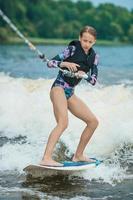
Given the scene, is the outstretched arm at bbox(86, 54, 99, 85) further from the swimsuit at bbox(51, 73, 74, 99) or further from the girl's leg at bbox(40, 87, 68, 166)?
the girl's leg at bbox(40, 87, 68, 166)

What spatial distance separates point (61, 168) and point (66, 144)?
2.10m

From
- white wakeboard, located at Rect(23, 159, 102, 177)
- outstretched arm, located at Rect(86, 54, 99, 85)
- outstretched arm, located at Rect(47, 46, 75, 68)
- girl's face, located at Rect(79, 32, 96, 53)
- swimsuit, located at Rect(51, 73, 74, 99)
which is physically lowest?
white wakeboard, located at Rect(23, 159, 102, 177)

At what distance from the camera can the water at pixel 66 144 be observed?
281 inches

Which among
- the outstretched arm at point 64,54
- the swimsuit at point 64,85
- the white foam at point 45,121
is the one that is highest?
the outstretched arm at point 64,54

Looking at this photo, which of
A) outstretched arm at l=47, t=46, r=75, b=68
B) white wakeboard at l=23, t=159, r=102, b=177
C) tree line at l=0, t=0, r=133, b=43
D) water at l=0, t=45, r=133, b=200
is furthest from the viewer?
tree line at l=0, t=0, r=133, b=43

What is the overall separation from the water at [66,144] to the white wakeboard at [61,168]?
10cm

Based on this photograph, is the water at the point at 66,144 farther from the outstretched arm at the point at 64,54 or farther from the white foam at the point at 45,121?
the outstretched arm at the point at 64,54

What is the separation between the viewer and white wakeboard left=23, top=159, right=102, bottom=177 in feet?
24.6

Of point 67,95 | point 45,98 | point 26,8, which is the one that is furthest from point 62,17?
point 67,95

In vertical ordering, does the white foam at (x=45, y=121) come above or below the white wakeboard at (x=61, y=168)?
above

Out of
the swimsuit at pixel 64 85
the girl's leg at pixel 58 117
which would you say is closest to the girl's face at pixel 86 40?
the swimsuit at pixel 64 85

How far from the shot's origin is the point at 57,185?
7.41 m

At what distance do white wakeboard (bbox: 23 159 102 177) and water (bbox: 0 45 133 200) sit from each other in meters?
0.10

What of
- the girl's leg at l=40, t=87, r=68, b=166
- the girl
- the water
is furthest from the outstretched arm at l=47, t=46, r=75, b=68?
the water
